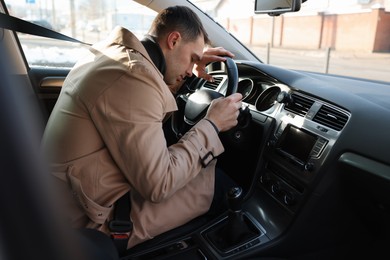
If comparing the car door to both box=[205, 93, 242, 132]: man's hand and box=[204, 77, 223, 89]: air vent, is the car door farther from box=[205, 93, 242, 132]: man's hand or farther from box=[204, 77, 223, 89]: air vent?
box=[205, 93, 242, 132]: man's hand

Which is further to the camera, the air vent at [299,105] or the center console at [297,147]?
the air vent at [299,105]

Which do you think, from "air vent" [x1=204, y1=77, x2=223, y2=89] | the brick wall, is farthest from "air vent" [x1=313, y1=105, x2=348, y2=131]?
the brick wall

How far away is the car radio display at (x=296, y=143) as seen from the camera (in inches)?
68.8

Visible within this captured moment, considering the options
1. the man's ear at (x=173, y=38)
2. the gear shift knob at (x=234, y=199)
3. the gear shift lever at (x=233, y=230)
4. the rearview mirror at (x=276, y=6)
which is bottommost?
the gear shift lever at (x=233, y=230)

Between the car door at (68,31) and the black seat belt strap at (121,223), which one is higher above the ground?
the car door at (68,31)

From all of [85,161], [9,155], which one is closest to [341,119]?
[85,161]

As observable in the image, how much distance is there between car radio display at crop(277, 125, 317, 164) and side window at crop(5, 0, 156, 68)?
114 cm

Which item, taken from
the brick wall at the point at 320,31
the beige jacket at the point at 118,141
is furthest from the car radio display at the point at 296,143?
the brick wall at the point at 320,31

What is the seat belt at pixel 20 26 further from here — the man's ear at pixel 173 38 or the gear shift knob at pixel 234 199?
the gear shift knob at pixel 234 199

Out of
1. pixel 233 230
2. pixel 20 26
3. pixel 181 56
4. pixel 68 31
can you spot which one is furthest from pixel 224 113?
pixel 68 31

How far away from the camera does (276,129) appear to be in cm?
193

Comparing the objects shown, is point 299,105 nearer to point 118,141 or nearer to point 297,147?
point 297,147

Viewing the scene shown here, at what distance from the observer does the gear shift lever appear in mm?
1790

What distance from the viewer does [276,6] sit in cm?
197
